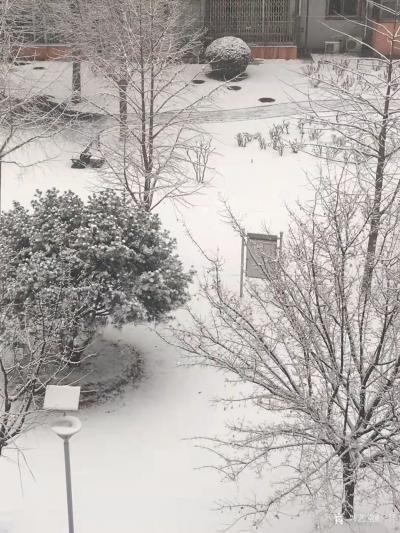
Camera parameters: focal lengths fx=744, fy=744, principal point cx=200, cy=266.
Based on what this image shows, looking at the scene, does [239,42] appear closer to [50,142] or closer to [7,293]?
[50,142]

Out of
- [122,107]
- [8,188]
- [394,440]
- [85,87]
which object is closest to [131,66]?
[122,107]

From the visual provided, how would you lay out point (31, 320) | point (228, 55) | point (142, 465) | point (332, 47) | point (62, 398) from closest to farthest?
point (62, 398)
point (142, 465)
point (31, 320)
point (228, 55)
point (332, 47)

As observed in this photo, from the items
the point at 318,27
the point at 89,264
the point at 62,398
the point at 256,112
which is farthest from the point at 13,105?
the point at 318,27

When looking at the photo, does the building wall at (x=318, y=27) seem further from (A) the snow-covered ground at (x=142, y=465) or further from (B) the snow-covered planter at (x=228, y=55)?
(A) the snow-covered ground at (x=142, y=465)

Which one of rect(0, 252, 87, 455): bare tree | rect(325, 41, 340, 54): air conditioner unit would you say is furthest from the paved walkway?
rect(0, 252, 87, 455): bare tree

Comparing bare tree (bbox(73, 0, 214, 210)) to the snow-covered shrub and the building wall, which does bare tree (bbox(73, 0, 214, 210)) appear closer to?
the snow-covered shrub

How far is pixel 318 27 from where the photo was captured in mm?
27406

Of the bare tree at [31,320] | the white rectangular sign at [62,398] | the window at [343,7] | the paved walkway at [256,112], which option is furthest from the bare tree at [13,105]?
the window at [343,7]

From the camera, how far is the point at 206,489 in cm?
1011

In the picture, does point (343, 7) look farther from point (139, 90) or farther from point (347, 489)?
point (347, 489)

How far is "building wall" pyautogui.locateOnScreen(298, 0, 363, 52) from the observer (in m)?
→ 27.3

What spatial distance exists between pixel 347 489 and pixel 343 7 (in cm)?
2293

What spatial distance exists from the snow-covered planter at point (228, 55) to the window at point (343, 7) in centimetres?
522

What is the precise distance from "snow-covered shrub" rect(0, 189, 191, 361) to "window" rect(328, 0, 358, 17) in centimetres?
1876
